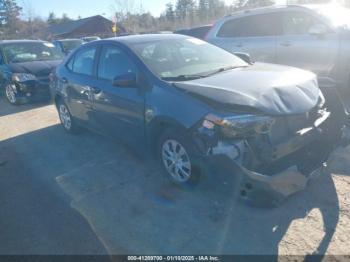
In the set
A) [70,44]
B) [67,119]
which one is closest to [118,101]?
[67,119]

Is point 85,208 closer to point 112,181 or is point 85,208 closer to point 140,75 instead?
point 112,181

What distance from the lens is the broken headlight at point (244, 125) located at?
2998 mm

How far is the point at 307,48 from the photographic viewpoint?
21.5ft

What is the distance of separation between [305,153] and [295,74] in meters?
0.91

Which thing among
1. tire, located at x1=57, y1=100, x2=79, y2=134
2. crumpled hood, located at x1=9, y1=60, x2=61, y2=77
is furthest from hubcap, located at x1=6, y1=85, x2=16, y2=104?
tire, located at x1=57, y1=100, x2=79, y2=134

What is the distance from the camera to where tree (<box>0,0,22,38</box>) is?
2286 inches

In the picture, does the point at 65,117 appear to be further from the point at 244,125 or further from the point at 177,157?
the point at 244,125

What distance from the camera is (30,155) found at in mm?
5375

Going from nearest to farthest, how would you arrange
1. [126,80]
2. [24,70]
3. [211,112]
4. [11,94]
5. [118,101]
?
[211,112]
[126,80]
[118,101]
[24,70]
[11,94]

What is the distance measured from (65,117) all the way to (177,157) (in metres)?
3.39

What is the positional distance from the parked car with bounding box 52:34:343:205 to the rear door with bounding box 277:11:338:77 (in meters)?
2.61

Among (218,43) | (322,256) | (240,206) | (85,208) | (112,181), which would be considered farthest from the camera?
(218,43)

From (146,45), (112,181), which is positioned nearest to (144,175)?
(112,181)

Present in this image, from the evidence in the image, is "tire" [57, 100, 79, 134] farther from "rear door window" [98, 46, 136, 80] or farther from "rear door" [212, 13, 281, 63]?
"rear door" [212, 13, 281, 63]
